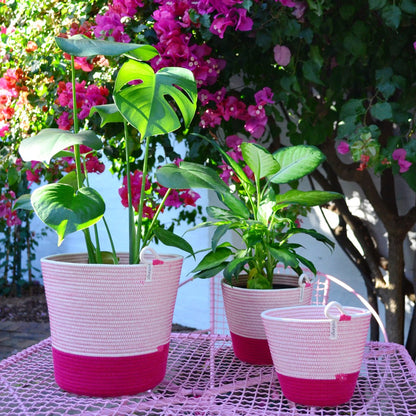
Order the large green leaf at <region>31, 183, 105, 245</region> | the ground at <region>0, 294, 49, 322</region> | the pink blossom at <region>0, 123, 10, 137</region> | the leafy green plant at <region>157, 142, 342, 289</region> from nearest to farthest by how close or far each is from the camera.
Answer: the large green leaf at <region>31, 183, 105, 245</region>, the leafy green plant at <region>157, 142, 342, 289</region>, the pink blossom at <region>0, 123, 10, 137</region>, the ground at <region>0, 294, 49, 322</region>

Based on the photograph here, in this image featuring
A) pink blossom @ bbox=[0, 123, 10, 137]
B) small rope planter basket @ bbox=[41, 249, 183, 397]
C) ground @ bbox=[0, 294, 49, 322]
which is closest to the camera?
small rope planter basket @ bbox=[41, 249, 183, 397]

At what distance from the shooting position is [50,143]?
69 cm

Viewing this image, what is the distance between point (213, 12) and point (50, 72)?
66 cm

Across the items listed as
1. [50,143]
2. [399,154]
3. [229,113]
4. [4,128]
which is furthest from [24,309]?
[50,143]

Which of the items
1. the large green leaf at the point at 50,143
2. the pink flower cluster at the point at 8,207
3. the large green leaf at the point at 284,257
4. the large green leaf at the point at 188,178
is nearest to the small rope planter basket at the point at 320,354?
the large green leaf at the point at 284,257

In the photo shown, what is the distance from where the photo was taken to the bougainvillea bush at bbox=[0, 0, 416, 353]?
4.05 feet

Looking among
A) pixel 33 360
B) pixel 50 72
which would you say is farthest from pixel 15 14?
pixel 33 360

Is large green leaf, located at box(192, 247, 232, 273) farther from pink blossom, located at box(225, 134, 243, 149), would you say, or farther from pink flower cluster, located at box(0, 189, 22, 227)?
pink flower cluster, located at box(0, 189, 22, 227)

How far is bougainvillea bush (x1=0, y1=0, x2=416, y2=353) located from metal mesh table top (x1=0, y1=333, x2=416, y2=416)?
539mm

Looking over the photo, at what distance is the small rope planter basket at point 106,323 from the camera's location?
30.2 inches

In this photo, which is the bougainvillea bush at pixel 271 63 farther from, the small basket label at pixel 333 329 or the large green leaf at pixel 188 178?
the small basket label at pixel 333 329

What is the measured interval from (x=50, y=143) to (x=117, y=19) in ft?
2.28

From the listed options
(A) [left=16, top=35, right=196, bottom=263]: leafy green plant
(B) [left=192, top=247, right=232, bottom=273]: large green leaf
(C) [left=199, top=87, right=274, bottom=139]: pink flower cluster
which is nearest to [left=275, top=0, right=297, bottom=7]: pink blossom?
(C) [left=199, top=87, right=274, bottom=139]: pink flower cluster

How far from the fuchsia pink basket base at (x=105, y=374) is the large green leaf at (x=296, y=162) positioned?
36 centimetres
